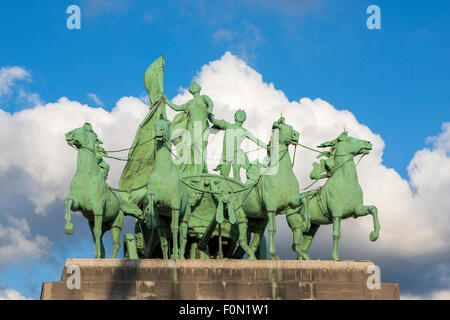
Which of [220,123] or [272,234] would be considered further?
[220,123]

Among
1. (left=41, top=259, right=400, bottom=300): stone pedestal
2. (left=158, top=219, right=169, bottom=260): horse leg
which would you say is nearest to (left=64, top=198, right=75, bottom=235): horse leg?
(left=41, top=259, right=400, bottom=300): stone pedestal

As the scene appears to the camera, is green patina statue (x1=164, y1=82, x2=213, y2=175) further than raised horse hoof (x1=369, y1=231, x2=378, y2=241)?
Yes

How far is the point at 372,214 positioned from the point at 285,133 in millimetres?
3281

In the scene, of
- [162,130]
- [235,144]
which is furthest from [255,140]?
[162,130]

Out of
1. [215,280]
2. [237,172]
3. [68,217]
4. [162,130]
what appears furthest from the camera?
[237,172]

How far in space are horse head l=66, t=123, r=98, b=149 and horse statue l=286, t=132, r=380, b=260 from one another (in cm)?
618

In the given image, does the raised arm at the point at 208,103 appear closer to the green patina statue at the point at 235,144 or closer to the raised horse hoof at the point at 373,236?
the green patina statue at the point at 235,144

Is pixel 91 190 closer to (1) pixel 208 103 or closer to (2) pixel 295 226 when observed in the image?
(2) pixel 295 226

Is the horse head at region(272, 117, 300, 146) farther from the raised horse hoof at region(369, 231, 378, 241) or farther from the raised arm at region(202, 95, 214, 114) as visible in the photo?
the raised arm at region(202, 95, 214, 114)

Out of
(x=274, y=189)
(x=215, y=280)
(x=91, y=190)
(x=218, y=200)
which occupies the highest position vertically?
(x=218, y=200)

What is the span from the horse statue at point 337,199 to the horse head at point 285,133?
1625 millimetres

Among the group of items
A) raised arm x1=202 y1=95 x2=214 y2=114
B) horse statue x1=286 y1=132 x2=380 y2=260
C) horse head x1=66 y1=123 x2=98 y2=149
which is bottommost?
horse statue x1=286 y1=132 x2=380 y2=260

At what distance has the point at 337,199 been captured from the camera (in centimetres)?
3041

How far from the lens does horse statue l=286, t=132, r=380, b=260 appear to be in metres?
30.3
